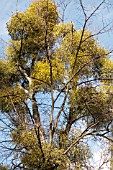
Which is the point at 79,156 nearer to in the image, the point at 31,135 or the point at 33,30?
the point at 31,135

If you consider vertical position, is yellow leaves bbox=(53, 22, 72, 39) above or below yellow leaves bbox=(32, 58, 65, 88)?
above

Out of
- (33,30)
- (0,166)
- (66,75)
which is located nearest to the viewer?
(0,166)

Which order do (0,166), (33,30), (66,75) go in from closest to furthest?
(0,166), (66,75), (33,30)

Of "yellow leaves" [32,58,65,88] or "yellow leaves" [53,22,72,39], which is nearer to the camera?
"yellow leaves" [32,58,65,88]

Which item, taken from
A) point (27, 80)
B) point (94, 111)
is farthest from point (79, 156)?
point (27, 80)

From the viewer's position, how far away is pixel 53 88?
678 cm

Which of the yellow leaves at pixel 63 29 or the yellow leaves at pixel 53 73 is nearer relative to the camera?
the yellow leaves at pixel 53 73

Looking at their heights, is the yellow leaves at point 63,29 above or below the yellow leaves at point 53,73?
above

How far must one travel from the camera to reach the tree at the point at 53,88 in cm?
605

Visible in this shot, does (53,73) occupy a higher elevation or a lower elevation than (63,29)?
lower

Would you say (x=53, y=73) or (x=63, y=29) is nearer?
(x=53, y=73)

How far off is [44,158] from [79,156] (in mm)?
802

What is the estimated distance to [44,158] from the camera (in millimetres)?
5840

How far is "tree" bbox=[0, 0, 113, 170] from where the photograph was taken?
6.05 m
